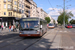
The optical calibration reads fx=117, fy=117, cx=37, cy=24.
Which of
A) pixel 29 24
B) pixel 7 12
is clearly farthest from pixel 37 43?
pixel 7 12

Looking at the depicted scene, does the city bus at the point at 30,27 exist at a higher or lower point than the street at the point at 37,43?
higher

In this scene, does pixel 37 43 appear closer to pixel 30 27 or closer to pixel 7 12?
pixel 30 27

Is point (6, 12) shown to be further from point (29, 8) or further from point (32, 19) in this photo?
point (32, 19)

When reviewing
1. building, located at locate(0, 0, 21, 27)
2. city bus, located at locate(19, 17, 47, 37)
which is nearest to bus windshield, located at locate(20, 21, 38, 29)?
city bus, located at locate(19, 17, 47, 37)

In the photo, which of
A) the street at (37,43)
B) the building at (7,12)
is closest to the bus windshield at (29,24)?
the street at (37,43)

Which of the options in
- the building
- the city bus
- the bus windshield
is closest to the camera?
the city bus

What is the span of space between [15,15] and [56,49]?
41884mm

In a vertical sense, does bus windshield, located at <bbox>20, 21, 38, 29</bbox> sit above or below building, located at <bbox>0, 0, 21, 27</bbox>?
below

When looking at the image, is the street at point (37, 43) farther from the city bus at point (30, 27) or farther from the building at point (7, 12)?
the building at point (7, 12)

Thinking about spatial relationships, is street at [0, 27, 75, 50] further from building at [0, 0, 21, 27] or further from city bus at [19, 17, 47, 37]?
building at [0, 0, 21, 27]

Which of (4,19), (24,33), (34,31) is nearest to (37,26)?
(34,31)

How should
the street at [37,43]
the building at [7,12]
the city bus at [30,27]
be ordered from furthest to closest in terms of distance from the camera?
the building at [7,12]
the city bus at [30,27]
the street at [37,43]

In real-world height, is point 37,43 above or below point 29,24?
below

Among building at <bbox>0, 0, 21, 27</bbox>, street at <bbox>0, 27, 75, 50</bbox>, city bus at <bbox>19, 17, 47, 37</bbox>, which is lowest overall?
street at <bbox>0, 27, 75, 50</bbox>
